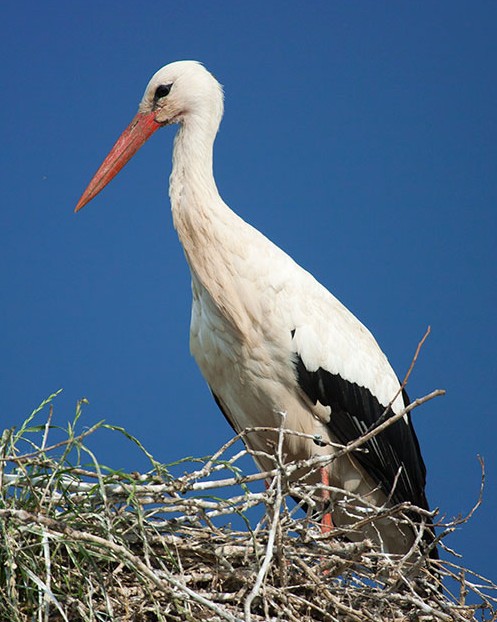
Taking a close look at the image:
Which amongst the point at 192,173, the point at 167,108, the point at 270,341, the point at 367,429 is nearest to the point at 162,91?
the point at 167,108

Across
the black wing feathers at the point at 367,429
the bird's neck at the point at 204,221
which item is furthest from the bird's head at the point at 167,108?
the black wing feathers at the point at 367,429

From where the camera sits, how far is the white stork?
3.95 m

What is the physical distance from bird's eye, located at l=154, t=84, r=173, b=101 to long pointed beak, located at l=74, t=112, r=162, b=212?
72mm

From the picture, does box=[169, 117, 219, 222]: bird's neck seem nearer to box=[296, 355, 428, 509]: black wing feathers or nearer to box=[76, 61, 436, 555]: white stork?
box=[76, 61, 436, 555]: white stork

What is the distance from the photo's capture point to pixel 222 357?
4008 mm

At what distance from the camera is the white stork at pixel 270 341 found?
3.95m

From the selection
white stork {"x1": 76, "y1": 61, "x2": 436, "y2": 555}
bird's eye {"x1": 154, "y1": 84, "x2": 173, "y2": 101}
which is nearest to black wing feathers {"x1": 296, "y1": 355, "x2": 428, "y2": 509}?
white stork {"x1": 76, "y1": 61, "x2": 436, "y2": 555}

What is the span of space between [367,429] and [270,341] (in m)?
0.53

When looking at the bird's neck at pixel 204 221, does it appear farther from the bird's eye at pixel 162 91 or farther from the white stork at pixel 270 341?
the bird's eye at pixel 162 91

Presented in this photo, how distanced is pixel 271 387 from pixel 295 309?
0.29 metres

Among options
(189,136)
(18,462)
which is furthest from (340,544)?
(189,136)

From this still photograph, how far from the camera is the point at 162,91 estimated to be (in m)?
4.44

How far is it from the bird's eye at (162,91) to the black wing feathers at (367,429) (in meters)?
1.24

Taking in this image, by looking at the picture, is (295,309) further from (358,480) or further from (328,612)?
(328,612)
